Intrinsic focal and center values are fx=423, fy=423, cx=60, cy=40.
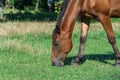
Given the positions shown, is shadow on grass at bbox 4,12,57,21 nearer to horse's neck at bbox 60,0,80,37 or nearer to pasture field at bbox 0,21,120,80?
pasture field at bbox 0,21,120,80

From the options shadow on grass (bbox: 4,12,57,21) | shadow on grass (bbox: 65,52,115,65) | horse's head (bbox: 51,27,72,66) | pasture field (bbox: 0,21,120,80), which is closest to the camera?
pasture field (bbox: 0,21,120,80)

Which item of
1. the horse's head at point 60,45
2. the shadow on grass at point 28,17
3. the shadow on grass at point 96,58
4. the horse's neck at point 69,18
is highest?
the horse's neck at point 69,18

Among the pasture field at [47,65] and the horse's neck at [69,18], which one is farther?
the horse's neck at [69,18]

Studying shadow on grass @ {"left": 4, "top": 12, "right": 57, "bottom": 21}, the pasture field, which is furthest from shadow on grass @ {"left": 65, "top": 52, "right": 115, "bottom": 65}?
shadow on grass @ {"left": 4, "top": 12, "right": 57, "bottom": 21}

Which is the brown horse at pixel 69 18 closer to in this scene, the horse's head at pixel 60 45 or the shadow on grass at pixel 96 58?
the horse's head at pixel 60 45

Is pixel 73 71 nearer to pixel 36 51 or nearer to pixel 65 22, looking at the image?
pixel 65 22

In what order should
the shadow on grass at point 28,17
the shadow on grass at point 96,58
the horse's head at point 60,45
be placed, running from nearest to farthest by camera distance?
the horse's head at point 60,45
the shadow on grass at point 96,58
the shadow on grass at point 28,17

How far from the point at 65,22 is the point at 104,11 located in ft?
3.15

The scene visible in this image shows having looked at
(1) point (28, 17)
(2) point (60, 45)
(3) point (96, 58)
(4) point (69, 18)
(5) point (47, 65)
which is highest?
(4) point (69, 18)

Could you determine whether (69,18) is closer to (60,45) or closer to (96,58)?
(60,45)

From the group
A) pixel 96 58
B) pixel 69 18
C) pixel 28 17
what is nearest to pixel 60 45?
pixel 69 18

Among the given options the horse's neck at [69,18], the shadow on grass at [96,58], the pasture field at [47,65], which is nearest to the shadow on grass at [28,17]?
the pasture field at [47,65]

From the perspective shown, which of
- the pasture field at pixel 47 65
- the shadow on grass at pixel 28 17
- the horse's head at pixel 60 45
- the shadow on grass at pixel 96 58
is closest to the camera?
the pasture field at pixel 47 65

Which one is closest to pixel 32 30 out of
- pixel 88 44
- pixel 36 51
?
pixel 88 44
